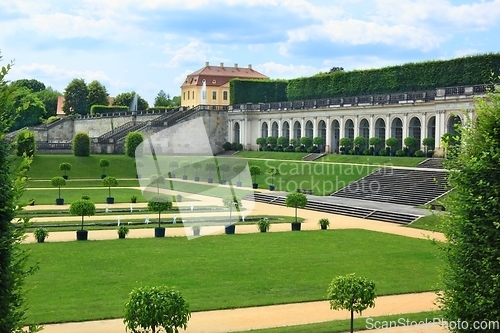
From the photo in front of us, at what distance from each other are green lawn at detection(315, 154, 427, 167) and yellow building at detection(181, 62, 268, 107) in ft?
173

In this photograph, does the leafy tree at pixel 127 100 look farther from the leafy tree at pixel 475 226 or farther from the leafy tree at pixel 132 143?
the leafy tree at pixel 475 226

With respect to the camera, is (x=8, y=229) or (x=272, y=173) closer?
(x=8, y=229)

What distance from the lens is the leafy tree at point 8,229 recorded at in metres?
9.52

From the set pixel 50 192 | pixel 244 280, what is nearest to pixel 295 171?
pixel 50 192

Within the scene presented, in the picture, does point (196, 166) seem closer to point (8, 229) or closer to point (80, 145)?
point (80, 145)

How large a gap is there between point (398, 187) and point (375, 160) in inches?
448

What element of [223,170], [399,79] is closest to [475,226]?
[223,170]

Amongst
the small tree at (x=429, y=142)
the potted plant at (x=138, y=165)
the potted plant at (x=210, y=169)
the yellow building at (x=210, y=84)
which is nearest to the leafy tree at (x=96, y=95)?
the yellow building at (x=210, y=84)

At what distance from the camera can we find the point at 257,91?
283 feet

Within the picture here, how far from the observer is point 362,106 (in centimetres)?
6372

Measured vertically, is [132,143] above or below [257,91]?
below

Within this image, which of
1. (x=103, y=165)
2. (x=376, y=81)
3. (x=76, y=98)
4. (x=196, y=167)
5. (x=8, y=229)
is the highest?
(x=376, y=81)

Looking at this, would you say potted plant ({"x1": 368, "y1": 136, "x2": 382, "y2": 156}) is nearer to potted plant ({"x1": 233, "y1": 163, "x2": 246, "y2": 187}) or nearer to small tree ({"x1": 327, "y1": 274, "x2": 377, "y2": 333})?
potted plant ({"x1": 233, "y1": 163, "x2": 246, "y2": 187})

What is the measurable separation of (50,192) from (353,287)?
38.1 metres
